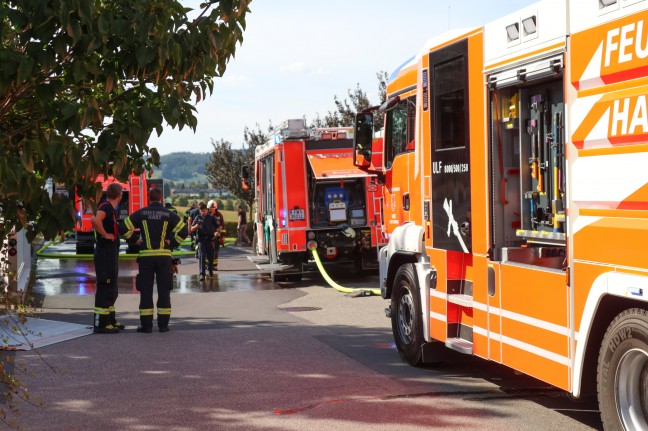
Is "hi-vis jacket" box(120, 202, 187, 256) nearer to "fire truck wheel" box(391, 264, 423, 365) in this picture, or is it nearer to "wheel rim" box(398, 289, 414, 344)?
"fire truck wheel" box(391, 264, 423, 365)

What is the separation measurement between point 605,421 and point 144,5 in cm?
379

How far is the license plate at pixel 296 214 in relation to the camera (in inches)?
769

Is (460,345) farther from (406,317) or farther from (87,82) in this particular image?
(87,82)

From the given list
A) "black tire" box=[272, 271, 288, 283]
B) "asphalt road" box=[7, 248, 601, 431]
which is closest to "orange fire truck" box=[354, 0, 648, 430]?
"asphalt road" box=[7, 248, 601, 431]

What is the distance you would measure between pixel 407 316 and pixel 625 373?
401 cm

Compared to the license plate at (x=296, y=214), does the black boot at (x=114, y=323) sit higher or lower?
lower

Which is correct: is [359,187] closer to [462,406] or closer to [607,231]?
→ [462,406]

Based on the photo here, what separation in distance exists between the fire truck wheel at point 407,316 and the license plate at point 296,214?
379 inches

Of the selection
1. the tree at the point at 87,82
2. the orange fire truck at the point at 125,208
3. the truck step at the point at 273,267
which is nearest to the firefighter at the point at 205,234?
the truck step at the point at 273,267

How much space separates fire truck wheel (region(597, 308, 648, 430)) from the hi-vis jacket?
25.5ft

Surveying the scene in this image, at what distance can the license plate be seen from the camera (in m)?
19.5

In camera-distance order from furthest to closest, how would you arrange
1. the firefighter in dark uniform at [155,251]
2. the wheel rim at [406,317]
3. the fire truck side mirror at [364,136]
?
1. the firefighter in dark uniform at [155,251]
2. the fire truck side mirror at [364,136]
3. the wheel rim at [406,317]

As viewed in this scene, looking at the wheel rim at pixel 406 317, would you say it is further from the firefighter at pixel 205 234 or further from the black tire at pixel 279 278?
the firefighter at pixel 205 234

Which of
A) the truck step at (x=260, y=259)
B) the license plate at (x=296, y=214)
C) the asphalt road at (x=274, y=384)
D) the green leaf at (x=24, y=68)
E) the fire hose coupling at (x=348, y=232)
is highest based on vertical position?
the green leaf at (x=24, y=68)
